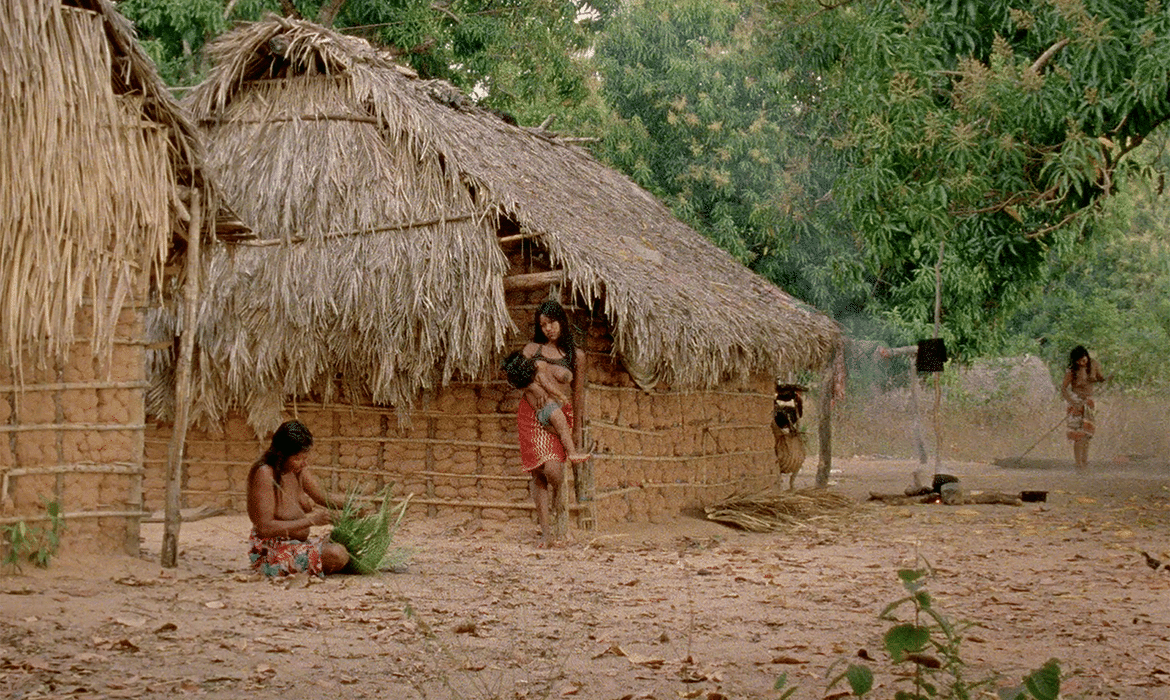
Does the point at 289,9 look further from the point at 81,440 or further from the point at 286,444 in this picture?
the point at 286,444

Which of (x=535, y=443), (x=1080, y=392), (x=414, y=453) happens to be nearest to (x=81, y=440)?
(x=535, y=443)

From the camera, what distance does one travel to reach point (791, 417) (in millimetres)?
15320

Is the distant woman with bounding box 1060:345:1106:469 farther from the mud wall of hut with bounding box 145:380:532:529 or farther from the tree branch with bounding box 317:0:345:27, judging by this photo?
the tree branch with bounding box 317:0:345:27

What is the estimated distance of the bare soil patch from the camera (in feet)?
16.8

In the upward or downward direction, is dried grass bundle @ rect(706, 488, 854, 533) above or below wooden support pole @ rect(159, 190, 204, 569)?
below

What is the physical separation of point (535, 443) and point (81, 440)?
314 centimetres

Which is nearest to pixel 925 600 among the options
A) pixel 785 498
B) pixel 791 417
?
pixel 785 498

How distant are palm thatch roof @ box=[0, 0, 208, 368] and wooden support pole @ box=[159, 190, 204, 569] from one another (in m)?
0.19

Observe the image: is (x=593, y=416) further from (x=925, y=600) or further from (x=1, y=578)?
(x=925, y=600)

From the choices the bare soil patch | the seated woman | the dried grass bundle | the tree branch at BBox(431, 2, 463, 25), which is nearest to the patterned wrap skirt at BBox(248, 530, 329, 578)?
the seated woman

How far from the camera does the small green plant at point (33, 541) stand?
6.98m

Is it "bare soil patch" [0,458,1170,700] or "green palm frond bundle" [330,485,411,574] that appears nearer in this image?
"bare soil patch" [0,458,1170,700]

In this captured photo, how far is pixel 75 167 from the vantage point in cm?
703

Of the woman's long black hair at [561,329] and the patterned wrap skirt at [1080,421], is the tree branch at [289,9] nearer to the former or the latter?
the woman's long black hair at [561,329]
